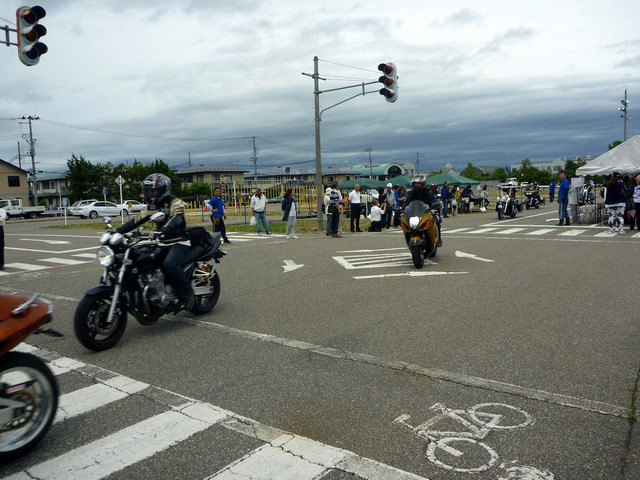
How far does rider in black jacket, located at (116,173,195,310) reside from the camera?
21.2ft

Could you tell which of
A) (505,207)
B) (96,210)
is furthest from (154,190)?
(96,210)

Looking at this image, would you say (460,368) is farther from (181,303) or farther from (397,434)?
(181,303)

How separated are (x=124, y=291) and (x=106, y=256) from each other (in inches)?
17.5

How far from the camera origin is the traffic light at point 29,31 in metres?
10.7

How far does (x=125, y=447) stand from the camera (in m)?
3.63

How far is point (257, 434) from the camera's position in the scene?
3746 millimetres

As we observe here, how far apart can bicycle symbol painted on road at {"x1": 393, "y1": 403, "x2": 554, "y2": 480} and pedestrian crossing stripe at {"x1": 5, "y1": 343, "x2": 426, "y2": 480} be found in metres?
0.36

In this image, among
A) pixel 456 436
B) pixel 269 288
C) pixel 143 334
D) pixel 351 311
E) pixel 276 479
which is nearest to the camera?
pixel 276 479

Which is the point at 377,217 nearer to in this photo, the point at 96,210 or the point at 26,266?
the point at 26,266

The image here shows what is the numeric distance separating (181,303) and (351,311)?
226 centimetres

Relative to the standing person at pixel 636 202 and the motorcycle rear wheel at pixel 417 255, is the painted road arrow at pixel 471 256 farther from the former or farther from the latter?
the standing person at pixel 636 202

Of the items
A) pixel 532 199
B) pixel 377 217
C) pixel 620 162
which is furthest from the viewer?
pixel 532 199

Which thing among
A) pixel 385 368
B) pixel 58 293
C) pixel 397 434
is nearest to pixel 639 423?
pixel 397 434

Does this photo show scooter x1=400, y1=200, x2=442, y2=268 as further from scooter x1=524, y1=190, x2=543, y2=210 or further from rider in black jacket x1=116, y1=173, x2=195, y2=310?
scooter x1=524, y1=190, x2=543, y2=210
